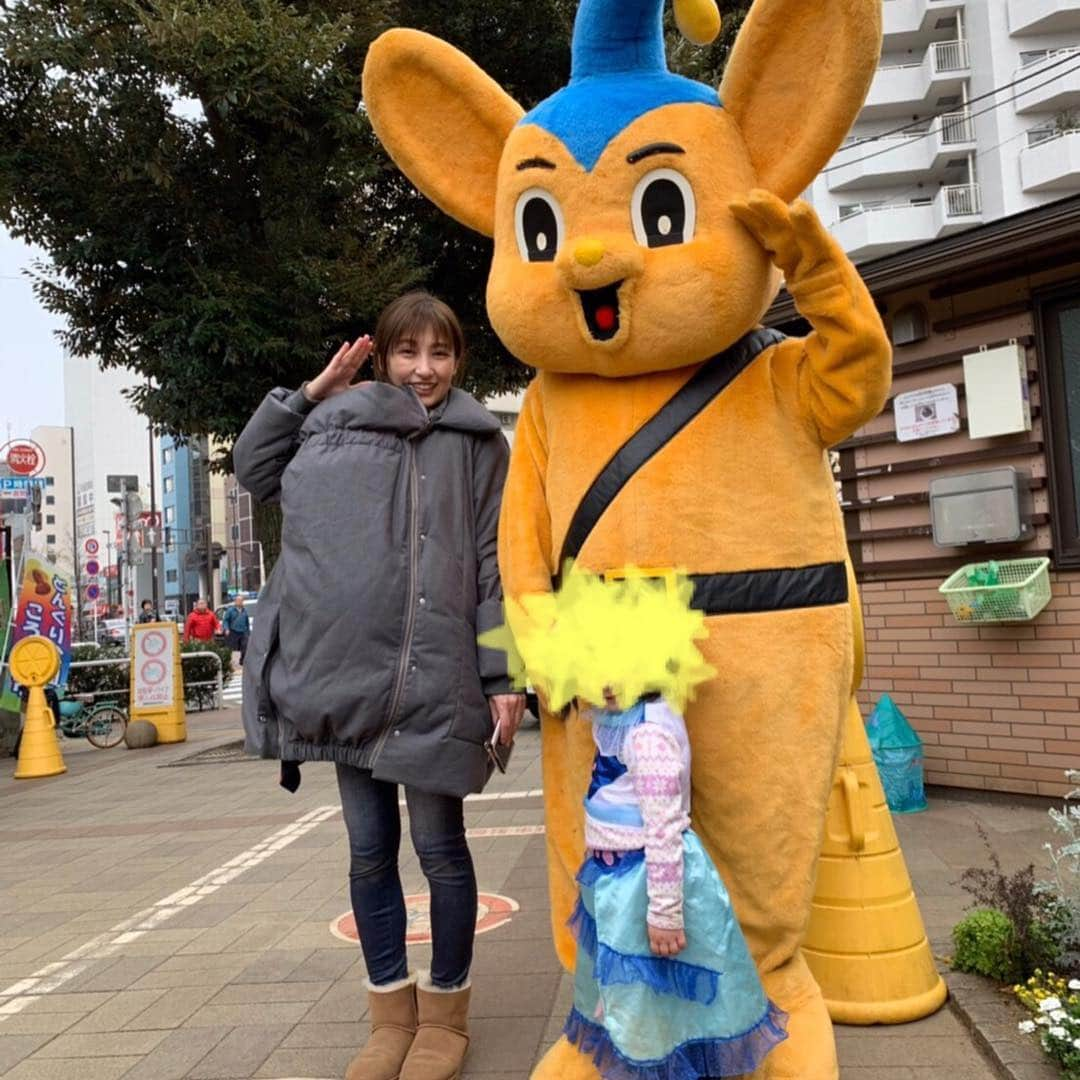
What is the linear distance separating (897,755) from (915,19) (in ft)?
135

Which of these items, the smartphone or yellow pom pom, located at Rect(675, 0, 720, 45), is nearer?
yellow pom pom, located at Rect(675, 0, 720, 45)

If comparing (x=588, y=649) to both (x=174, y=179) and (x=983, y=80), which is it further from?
(x=983, y=80)

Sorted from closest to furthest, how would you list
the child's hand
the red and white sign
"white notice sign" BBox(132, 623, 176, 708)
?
the child's hand, "white notice sign" BBox(132, 623, 176, 708), the red and white sign

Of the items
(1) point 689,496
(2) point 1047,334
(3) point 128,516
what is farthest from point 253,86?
(3) point 128,516

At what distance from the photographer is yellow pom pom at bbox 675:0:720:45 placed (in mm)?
2611

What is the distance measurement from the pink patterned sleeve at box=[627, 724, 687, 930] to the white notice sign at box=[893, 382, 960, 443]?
14.1ft

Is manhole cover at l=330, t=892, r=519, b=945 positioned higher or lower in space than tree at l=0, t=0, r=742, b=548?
lower

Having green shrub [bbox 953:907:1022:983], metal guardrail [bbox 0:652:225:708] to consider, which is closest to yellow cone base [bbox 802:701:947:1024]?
green shrub [bbox 953:907:1022:983]

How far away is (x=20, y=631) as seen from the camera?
1070 centimetres

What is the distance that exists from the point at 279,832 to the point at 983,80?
40.8 m

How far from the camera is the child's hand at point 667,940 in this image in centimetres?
200

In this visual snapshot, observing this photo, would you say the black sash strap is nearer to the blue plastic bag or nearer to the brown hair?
the brown hair

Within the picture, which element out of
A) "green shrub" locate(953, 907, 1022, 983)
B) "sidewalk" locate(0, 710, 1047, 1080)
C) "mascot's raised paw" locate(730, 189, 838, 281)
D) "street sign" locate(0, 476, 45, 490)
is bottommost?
"sidewalk" locate(0, 710, 1047, 1080)

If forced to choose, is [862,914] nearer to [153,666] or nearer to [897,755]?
[897,755]
